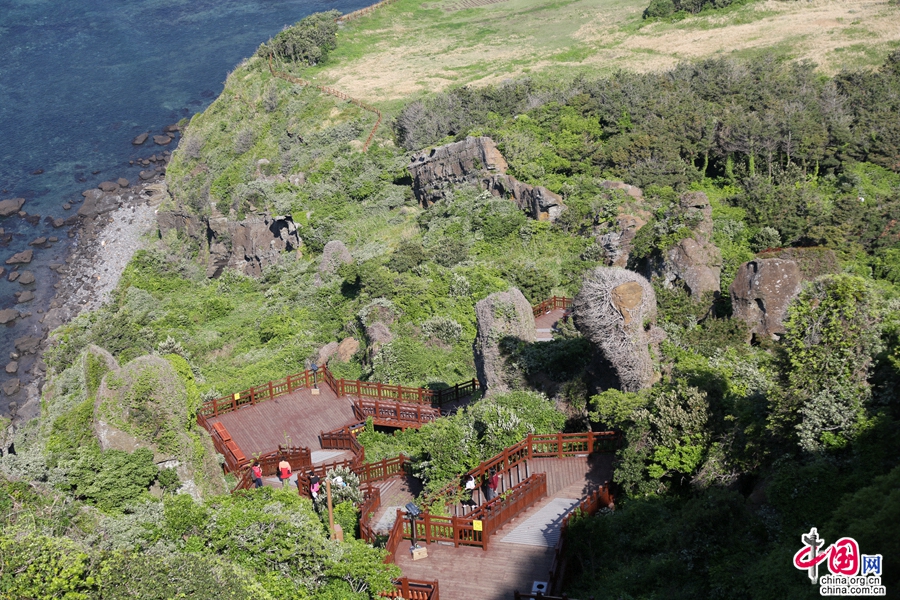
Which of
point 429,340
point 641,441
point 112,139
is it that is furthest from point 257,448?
point 112,139

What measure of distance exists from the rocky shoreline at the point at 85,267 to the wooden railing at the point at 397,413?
25.4 metres

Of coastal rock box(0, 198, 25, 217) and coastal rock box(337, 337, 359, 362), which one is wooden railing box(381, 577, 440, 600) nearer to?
coastal rock box(337, 337, 359, 362)

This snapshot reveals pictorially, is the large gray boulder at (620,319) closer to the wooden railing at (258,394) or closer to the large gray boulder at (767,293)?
the large gray boulder at (767,293)

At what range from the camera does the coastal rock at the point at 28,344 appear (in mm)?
54475

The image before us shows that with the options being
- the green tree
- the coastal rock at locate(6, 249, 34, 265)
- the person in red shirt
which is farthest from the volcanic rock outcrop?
the coastal rock at locate(6, 249, 34, 265)

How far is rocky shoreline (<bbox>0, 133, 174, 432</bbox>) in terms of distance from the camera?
5172 cm

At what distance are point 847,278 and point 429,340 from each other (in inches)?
744

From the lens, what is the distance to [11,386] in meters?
50.7

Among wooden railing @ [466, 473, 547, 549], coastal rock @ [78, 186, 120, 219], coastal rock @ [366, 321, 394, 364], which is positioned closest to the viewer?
wooden railing @ [466, 473, 547, 549]

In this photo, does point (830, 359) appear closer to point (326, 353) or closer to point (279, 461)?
point (279, 461)

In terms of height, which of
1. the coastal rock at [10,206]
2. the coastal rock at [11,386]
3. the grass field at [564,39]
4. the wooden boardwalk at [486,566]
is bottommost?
the coastal rock at [11,386]

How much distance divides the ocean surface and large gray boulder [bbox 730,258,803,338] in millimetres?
45981

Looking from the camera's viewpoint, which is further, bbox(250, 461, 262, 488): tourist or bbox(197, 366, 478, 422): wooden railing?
bbox(197, 366, 478, 422): wooden railing

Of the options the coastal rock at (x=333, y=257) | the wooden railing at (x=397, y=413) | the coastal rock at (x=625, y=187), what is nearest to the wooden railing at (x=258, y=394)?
the wooden railing at (x=397, y=413)
